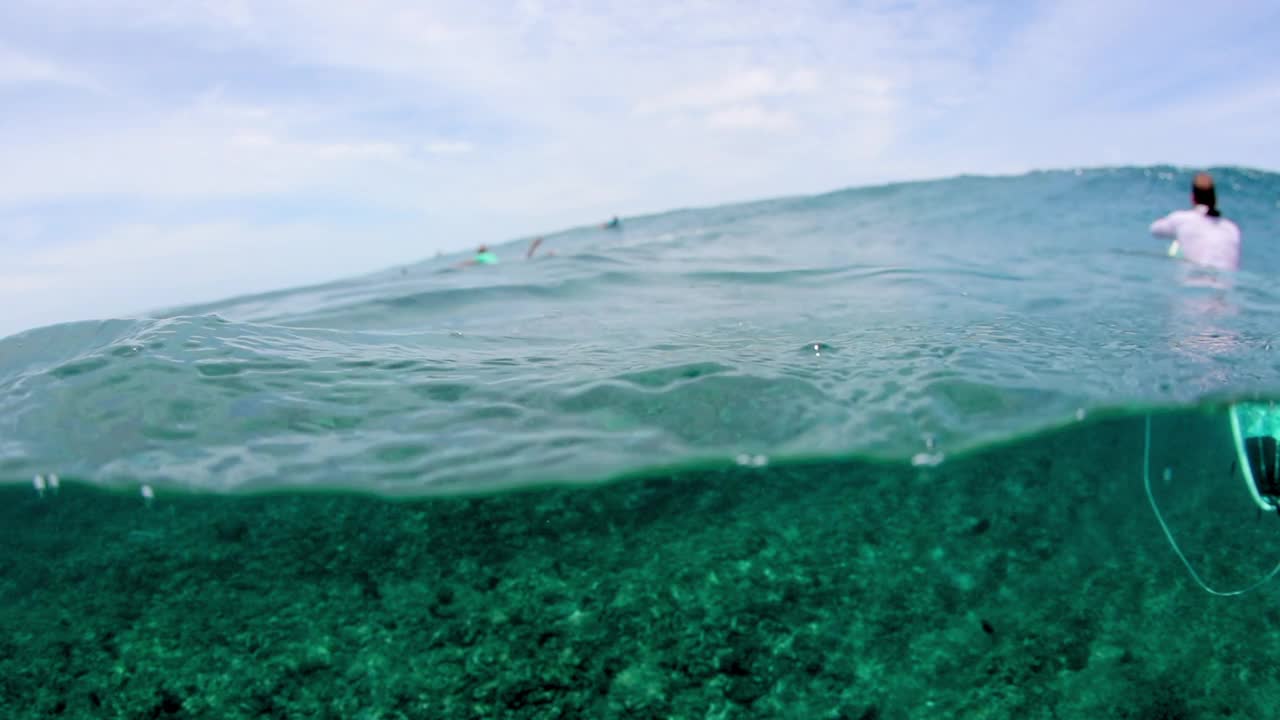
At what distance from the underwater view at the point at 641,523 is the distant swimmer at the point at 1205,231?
124 inches

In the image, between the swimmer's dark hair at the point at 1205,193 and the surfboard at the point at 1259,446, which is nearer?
the surfboard at the point at 1259,446

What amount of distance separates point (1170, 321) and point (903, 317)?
2.82 m

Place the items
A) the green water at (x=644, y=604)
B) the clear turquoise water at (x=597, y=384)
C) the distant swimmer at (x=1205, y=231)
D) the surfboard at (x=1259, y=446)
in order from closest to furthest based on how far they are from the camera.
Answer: the green water at (x=644, y=604) → the clear turquoise water at (x=597, y=384) → the surfboard at (x=1259, y=446) → the distant swimmer at (x=1205, y=231)

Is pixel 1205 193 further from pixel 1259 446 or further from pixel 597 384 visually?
pixel 597 384

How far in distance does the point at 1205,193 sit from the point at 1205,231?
1.77ft

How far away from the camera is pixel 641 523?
222 inches

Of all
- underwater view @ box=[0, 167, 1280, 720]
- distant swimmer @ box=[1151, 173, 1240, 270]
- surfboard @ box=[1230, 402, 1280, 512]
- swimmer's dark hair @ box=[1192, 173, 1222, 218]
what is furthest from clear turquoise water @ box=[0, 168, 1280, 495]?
swimmer's dark hair @ box=[1192, 173, 1222, 218]

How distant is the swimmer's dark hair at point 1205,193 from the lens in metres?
9.43

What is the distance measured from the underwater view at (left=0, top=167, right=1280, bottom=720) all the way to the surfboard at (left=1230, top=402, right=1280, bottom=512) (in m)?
0.03

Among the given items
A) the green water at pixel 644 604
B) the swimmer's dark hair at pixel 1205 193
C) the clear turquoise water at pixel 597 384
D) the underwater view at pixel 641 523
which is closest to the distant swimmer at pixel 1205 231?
the swimmer's dark hair at pixel 1205 193

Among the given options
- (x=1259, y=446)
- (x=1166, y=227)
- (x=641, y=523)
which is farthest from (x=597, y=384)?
(x=1166, y=227)

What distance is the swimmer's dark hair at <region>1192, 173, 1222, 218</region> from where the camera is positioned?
9430mm

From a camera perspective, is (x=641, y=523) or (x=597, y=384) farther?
(x=597, y=384)

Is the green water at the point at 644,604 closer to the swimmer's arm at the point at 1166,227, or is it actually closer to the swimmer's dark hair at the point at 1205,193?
the swimmer's arm at the point at 1166,227
